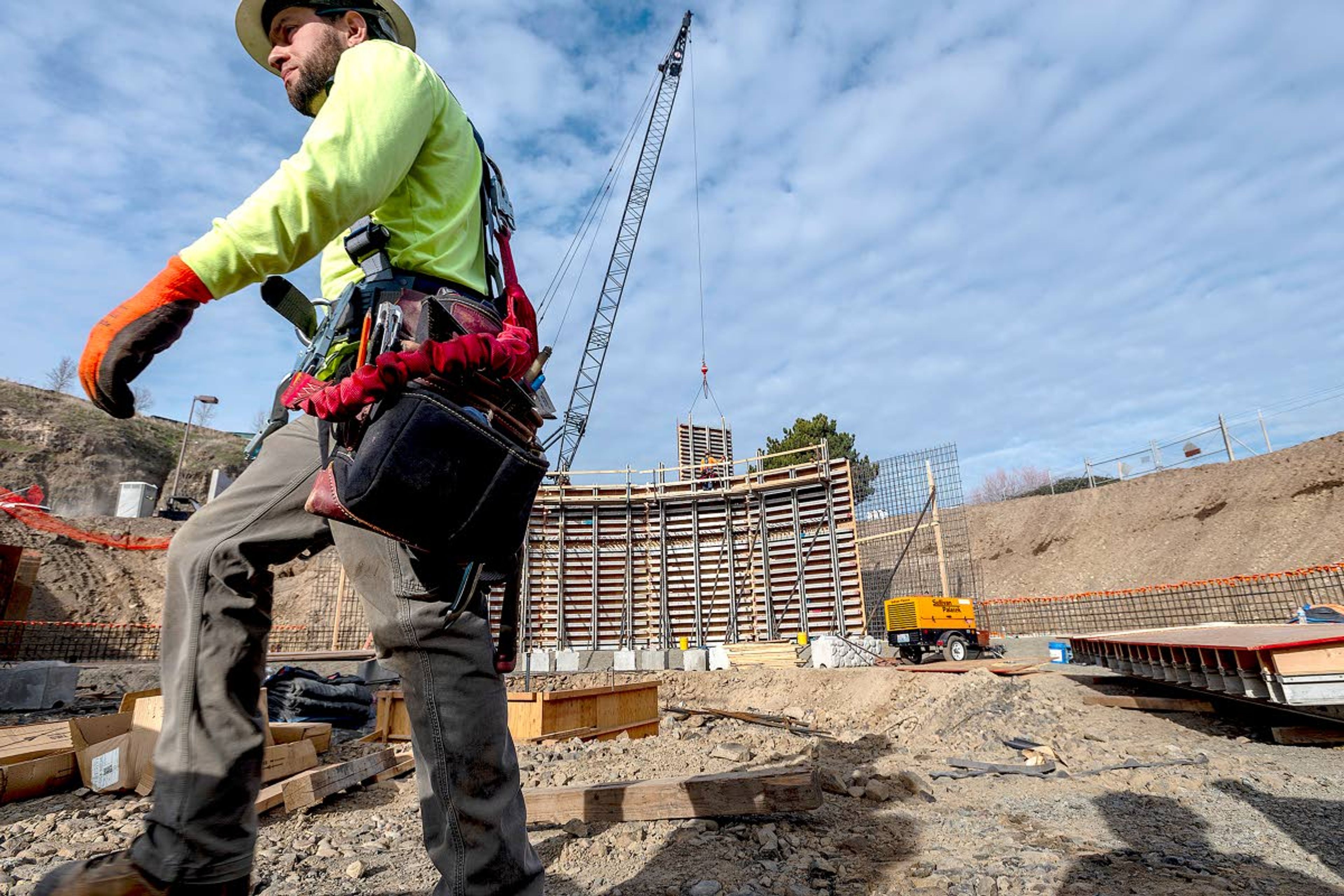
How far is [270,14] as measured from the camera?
5.80 feet

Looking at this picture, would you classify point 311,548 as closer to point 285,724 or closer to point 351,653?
point 285,724

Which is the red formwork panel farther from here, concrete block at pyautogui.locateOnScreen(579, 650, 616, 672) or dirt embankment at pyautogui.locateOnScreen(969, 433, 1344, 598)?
dirt embankment at pyautogui.locateOnScreen(969, 433, 1344, 598)

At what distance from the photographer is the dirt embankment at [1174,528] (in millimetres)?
20875

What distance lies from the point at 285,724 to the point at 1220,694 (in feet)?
26.0

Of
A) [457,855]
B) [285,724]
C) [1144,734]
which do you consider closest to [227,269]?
[457,855]

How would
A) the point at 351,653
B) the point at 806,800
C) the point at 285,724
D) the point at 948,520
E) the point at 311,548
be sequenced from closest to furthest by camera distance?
the point at 311,548, the point at 806,800, the point at 285,724, the point at 351,653, the point at 948,520

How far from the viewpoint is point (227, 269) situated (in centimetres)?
126

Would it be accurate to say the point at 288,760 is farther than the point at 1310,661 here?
No

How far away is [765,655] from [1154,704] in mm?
8898

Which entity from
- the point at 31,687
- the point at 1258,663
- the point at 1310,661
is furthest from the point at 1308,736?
the point at 31,687

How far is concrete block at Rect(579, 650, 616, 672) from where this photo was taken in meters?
16.5

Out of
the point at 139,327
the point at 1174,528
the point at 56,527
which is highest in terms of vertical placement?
the point at 56,527

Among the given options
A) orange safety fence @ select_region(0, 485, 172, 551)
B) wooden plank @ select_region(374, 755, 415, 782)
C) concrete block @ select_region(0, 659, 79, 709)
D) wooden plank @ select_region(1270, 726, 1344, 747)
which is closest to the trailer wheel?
wooden plank @ select_region(1270, 726, 1344, 747)

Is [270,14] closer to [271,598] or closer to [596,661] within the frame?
[271,598]
